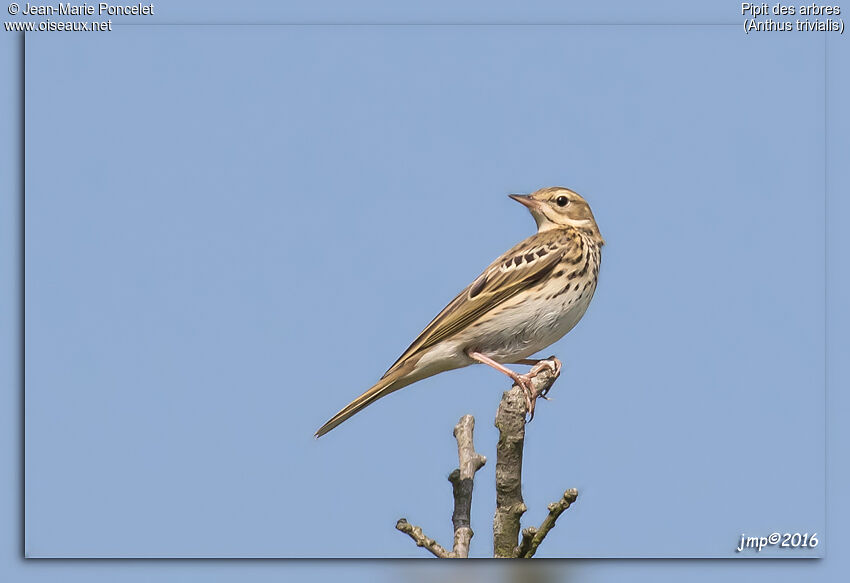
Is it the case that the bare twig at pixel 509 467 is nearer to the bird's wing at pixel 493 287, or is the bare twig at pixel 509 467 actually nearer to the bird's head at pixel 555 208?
the bird's wing at pixel 493 287

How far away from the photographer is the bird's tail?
27.9ft

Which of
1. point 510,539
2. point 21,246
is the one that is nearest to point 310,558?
point 510,539

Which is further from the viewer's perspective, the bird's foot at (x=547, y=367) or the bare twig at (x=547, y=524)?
the bird's foot at (x=547, y=367)

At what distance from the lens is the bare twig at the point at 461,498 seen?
286 inches

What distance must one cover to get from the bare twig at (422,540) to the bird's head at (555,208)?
3727 mm

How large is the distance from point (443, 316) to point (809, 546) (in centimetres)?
332

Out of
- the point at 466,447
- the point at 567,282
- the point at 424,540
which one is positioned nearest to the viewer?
the point at 424,540

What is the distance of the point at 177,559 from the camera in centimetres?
759

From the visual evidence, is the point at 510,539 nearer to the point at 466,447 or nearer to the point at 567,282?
the point at 466,447

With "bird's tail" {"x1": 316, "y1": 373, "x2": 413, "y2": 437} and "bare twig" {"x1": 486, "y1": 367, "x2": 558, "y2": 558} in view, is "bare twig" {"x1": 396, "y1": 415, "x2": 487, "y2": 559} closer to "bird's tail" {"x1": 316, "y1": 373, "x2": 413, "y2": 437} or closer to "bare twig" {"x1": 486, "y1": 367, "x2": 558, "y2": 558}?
"bare twig" {"x1": 486, "y1": 367, "x2": 558, "y2": 558}

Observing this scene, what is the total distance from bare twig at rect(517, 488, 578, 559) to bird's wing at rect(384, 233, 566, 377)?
2.27m

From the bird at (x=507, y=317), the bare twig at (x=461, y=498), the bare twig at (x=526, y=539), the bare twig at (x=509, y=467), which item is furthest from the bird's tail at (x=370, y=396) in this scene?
the bare twig at (x=526, y=539)

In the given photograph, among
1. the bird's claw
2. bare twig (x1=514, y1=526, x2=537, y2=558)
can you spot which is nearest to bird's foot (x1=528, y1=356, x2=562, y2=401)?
the bird's claw

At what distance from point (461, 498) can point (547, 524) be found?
31.4 inches
